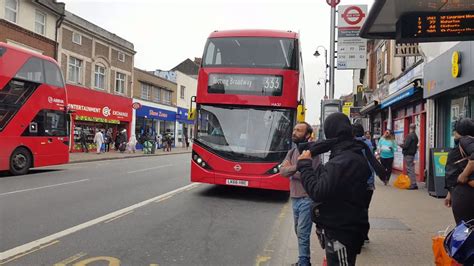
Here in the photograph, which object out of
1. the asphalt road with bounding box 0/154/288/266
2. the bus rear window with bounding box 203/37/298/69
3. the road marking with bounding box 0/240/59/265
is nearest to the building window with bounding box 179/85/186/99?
the asphalt road with bounding box 0/154/288/266

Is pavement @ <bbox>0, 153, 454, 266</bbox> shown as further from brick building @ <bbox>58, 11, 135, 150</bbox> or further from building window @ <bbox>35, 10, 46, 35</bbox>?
brick building @ <bbox>58, 11, 135, 150</bbox>

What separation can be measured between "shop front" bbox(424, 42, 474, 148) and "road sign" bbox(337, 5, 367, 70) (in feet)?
7.36

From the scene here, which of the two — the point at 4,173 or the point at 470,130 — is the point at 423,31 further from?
the point at 4,173

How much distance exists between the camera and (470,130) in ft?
15.0

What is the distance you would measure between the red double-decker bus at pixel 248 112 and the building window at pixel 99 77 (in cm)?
2303

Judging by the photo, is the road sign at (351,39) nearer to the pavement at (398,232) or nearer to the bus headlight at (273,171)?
the pavement at (398,232)

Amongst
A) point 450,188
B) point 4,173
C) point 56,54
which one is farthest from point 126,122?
point 450,188

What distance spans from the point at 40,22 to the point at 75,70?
472cm

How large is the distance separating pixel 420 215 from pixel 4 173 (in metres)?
13.6

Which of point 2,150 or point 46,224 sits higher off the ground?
point 2,150

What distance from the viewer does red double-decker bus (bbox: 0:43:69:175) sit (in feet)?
43.6

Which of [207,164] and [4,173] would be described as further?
[4,173]

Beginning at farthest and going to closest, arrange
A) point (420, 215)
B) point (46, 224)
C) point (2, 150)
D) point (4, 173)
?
1. point (4, 173)
2. point (2, 150)
3. point (420, 215)
4. point (46, 224)

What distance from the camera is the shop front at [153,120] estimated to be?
3806 cm
